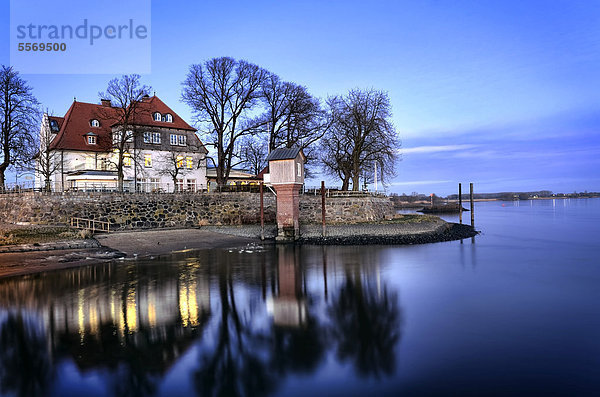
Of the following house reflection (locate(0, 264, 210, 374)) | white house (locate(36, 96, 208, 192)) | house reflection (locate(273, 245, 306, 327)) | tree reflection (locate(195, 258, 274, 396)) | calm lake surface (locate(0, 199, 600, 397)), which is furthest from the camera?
white house (locate(36, 96, 208, 192))

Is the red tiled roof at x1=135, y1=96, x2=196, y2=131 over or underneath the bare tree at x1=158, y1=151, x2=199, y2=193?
over

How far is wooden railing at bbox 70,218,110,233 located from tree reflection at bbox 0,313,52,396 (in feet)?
65.3

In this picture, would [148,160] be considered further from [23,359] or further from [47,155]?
[23,359]

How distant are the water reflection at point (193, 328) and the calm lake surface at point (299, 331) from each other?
0.05 m

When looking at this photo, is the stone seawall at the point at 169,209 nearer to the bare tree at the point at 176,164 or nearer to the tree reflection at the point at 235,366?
the bare tree at the point at 176,164

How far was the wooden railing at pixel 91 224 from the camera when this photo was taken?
97.6 feet

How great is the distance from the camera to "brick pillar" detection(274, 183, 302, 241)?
29.8 metres

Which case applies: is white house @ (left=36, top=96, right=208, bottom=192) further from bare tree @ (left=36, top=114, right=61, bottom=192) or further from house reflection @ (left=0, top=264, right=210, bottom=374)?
house reflection @ (left=0, top=264, right=210, bottom=374)

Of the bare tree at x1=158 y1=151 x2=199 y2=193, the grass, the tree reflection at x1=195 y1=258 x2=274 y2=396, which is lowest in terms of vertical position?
the tree reflection at x1=195 y1=258 x2=274 y2=396

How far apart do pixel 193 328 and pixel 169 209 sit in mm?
26068

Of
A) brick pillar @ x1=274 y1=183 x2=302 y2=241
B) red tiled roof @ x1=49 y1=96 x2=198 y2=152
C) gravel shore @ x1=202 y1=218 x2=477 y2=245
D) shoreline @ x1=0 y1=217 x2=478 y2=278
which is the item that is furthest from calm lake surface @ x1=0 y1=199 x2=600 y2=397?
red tiled roof @ x1=49 y1=96 x2=198 y2=152

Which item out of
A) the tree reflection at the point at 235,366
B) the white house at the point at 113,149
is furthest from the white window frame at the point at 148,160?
the tree reflection at the point at 235,366

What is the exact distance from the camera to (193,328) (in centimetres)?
1057

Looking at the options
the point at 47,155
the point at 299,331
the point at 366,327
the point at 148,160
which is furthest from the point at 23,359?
the point at 148,160
